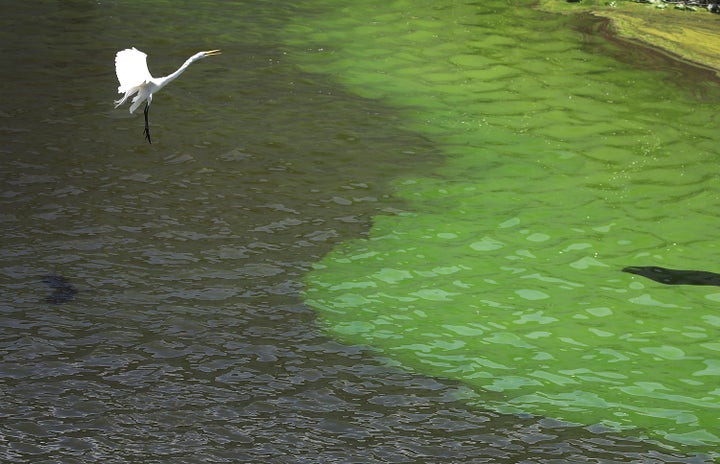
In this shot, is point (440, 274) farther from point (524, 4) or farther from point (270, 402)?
point (524, 4)

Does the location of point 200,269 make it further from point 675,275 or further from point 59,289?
point 675,275

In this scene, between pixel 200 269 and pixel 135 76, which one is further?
pixel 200 269

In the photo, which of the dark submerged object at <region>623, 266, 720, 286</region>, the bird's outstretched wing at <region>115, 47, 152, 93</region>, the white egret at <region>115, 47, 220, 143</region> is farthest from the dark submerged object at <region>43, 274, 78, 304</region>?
the dark submerged object at <region>623, 266, 720, 286</region>

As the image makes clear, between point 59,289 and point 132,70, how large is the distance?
62.8 inches

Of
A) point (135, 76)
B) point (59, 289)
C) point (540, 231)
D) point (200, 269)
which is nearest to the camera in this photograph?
point (135, 76)

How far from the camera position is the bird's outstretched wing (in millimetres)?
6852

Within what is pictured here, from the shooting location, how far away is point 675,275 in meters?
7.96

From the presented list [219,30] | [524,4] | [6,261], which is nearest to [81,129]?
[6,261]

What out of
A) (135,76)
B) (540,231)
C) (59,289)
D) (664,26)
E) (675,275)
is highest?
(664,26)

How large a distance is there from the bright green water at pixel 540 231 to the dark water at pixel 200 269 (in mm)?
323

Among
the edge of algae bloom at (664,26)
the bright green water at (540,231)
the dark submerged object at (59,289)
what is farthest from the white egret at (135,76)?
the edge of algae bloom at (664,26)

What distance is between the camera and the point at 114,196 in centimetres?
869

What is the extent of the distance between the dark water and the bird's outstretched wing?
1.43 metres

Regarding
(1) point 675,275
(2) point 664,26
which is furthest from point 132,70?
(2) point 664,26
